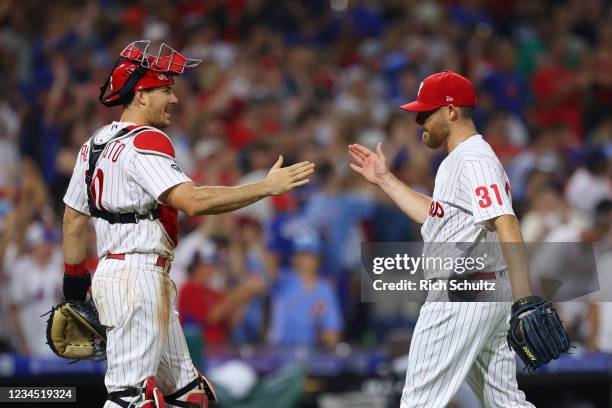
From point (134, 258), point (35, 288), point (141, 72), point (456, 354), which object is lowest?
point (456, 354)

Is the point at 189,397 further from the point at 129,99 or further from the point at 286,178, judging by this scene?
the point at 129,99

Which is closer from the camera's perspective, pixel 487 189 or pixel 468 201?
pixel 487 189

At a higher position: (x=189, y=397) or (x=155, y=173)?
(x=155, y=173)

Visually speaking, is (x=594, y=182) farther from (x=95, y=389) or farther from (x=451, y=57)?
(x=95, y=389)

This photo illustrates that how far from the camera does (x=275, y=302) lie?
373 inches

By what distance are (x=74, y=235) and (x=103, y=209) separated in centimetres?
42

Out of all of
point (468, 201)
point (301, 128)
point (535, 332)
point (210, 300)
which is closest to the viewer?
point (535, 332)

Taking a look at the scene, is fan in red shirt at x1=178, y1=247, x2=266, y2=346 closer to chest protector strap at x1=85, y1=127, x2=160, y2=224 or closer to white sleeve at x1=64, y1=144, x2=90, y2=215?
white sleeve at x1=64, y1=144, x2=90, y2=215

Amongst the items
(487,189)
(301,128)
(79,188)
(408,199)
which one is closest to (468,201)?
(487,189)

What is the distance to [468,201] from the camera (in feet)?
18.0

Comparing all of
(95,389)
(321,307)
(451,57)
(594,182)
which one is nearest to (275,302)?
(321,307)

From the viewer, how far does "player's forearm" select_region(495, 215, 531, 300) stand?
5137 millimetres

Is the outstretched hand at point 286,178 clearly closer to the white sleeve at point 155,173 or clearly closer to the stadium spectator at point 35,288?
the white sleeve at point 155,173

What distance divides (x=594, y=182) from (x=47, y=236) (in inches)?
207
